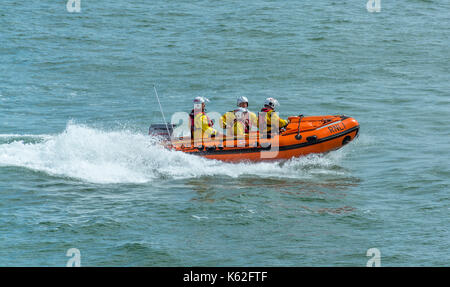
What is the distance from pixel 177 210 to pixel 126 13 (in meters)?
19.2

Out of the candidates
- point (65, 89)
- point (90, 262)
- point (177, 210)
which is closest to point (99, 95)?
point (65, 89)

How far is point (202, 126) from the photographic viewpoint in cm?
1361

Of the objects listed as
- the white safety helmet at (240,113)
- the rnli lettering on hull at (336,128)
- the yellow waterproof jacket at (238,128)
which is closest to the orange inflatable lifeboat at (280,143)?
the rnli lettering on hull at (336,128)

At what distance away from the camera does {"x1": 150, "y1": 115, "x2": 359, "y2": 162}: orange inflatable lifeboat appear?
1356 cm

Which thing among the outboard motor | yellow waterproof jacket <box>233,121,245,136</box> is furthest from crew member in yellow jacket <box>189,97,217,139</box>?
the outboard motor

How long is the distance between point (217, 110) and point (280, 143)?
5252 mm

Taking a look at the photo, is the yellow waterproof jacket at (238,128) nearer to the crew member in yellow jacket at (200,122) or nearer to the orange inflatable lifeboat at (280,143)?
the orange inflatable lifeboat at (280,143)

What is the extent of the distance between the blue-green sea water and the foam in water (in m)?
0.04

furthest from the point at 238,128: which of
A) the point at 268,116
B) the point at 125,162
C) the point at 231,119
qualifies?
the point at 125,162

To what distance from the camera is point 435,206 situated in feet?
37.7

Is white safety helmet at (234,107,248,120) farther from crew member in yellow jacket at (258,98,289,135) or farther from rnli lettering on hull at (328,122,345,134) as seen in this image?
rnli lettering on hull at (328,122,345,134)

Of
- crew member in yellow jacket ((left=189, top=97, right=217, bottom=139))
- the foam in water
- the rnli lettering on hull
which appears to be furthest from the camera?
the rnli lettering on hull

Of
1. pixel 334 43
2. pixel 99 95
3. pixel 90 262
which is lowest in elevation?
pixel 90 262
